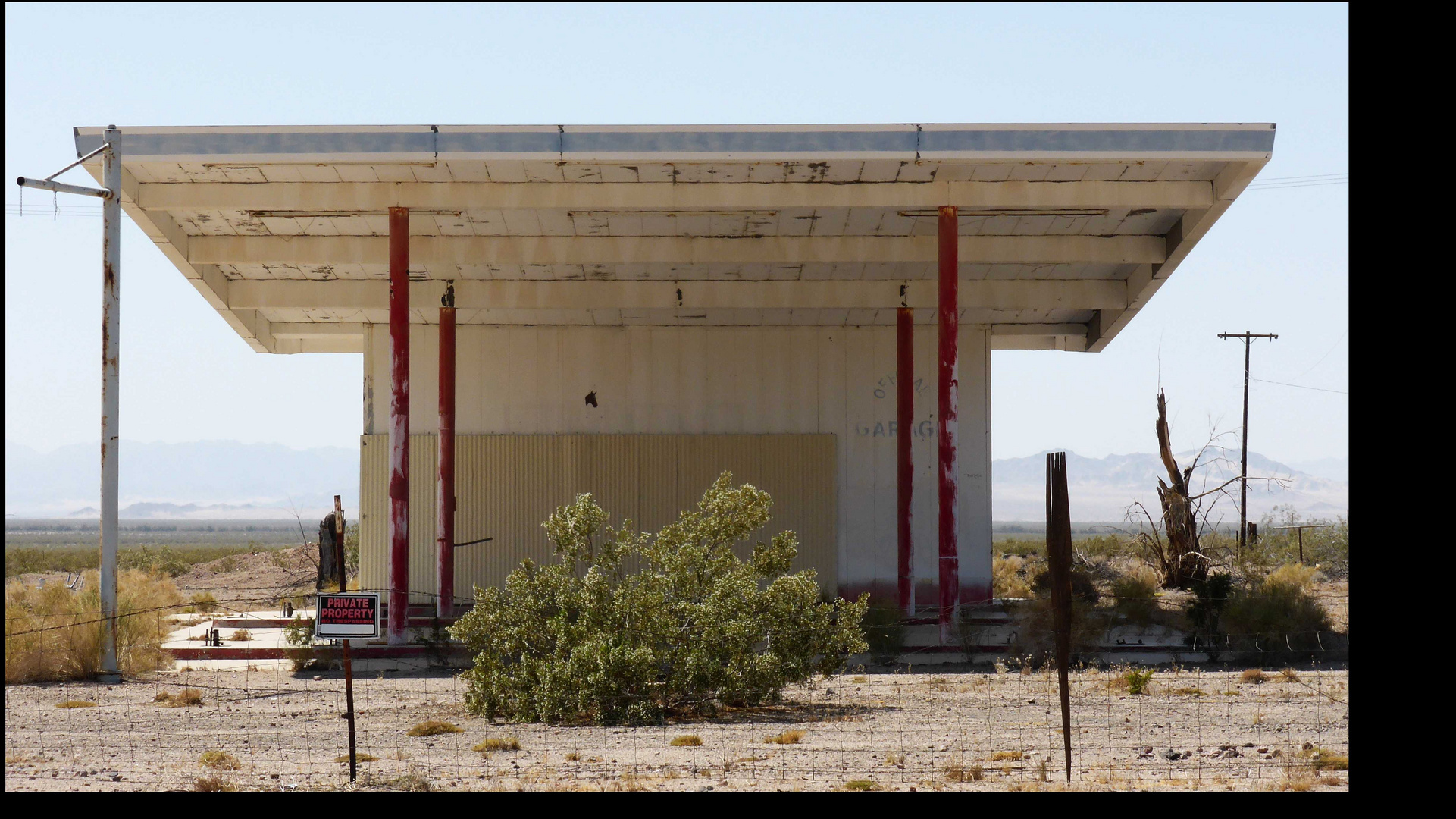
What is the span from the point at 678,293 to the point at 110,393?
10617 millimetres

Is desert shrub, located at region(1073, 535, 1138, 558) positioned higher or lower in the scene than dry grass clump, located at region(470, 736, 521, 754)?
lower

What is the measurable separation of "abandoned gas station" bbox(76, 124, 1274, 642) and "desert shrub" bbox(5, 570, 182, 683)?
357 centimetres

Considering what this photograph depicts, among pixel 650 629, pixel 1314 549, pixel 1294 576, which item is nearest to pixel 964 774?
pixel 650 629

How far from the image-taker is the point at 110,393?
17.5m

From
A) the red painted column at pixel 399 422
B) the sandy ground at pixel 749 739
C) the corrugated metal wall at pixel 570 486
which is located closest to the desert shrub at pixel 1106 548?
the corrugated metal wall at pixel 570 486

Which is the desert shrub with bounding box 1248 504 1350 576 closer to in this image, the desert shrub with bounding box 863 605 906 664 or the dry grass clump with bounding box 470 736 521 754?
the desert shrub with bounding box 863 605 906 664

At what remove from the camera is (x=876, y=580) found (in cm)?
2600

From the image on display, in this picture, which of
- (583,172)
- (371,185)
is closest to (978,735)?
(583,172)

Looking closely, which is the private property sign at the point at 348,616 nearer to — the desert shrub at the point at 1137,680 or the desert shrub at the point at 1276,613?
the desert shrub at the point at 1137,680

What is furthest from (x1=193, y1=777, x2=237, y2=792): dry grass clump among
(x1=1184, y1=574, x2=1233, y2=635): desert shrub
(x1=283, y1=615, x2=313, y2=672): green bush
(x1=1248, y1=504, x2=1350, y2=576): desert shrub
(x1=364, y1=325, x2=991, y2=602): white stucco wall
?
(x1=1248, y1=504, x2=1350, y2=576): desert shrub

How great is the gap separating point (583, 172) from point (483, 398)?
8.11 metres

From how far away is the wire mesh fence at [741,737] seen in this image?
1016cm

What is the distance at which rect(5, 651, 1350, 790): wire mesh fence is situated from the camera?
1016 centimetres
